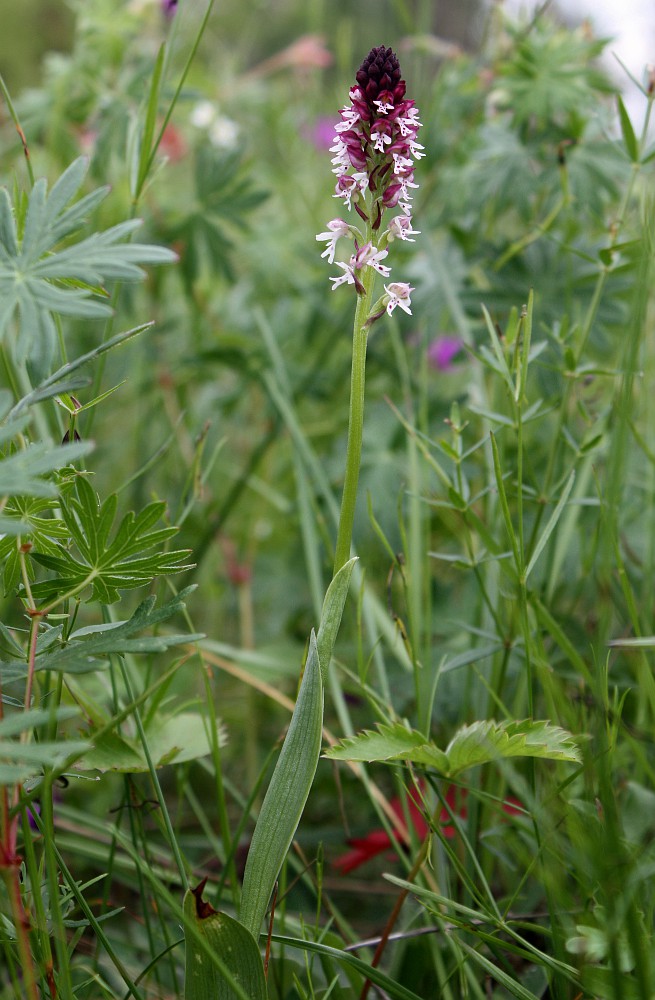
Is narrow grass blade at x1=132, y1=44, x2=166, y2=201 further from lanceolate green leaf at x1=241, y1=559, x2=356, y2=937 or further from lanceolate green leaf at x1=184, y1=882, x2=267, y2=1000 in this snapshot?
lanceolate green leaf at x1=184, y1=882, x2=267, y2=1000

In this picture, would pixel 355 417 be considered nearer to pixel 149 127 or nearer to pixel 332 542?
pixel 149 127

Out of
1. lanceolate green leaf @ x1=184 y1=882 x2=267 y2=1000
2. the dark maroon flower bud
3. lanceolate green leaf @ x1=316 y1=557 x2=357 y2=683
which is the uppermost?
the dark maroon flower bud

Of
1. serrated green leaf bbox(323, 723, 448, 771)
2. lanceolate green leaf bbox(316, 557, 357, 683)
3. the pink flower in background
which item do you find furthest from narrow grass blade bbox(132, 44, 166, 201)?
the pink flower in background

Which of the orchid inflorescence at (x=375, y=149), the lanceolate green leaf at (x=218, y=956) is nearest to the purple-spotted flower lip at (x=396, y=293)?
the orchid inflorescence at (x=375, y=149)

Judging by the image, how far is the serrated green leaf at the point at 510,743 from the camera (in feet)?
1.93

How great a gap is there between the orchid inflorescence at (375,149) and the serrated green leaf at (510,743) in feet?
1.06

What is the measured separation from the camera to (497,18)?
1493mm

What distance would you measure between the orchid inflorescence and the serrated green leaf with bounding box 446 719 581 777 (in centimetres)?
32

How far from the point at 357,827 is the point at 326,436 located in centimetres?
76

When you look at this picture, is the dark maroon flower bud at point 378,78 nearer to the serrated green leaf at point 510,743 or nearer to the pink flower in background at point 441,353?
the serrated green leaf at point 510,743

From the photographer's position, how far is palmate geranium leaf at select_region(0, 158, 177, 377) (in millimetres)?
500

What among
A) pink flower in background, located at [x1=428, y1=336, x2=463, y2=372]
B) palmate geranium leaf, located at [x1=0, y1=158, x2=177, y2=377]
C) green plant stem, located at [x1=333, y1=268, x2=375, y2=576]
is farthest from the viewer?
pink flower in background, located at [x1=428, y1=336, x2=463, y2=372]

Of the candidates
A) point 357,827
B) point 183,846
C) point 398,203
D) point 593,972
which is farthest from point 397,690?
point 398,203

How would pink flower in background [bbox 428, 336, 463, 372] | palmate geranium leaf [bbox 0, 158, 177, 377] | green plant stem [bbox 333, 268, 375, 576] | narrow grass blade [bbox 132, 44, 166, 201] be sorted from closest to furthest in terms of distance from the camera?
palmate geranium leaf [bbox 0, 158, 177, 377], green plant stem [bbox 333, 268, 375, 576], narrow grass blade [bbox 132, 44, 166, 201], pink flower in background [bbox 428, 336, 463, 372]
